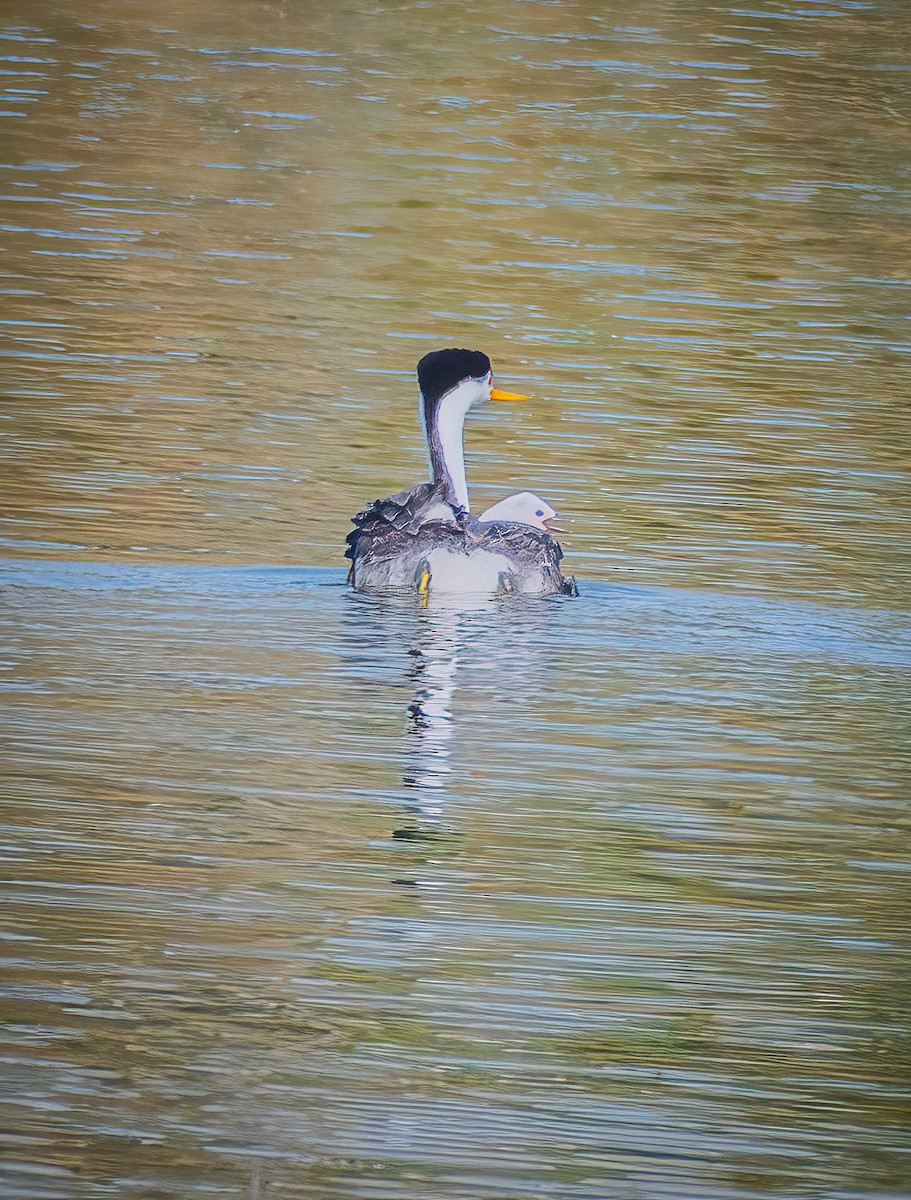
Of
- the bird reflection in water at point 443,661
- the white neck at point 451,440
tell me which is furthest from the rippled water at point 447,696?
the white neck at point 451,440

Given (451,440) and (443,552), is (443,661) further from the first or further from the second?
(451,440)

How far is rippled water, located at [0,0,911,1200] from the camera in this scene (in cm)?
462

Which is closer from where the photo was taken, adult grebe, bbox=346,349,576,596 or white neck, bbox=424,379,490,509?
adult grebe, bbox=346,349,576,596

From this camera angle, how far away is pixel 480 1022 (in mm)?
4980

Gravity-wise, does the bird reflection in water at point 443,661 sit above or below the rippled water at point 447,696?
below

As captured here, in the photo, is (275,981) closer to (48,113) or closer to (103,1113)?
(103,1113)

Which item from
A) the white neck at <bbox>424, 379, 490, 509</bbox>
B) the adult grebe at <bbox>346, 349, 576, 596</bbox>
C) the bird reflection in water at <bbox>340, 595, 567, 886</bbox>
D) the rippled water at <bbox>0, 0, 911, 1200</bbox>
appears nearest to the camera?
the rippled water at <bbox>0, 0, 911, 1200</bbox>

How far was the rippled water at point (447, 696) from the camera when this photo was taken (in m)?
4.62

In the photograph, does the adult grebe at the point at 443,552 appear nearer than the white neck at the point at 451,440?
Yes

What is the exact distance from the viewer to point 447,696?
7.72 m

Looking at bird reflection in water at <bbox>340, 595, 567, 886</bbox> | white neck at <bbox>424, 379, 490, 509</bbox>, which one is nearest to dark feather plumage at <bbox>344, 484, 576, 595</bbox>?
bird reflection in water at <bbox>340, 595, 567, 886</bbox>

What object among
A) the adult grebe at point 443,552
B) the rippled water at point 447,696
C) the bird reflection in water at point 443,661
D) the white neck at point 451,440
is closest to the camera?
the rippled water at point 447,696

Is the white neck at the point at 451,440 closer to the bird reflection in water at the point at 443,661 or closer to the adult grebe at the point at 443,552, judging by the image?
the adult grebe at the point at 443,552

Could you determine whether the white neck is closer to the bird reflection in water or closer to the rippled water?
the rippled water
